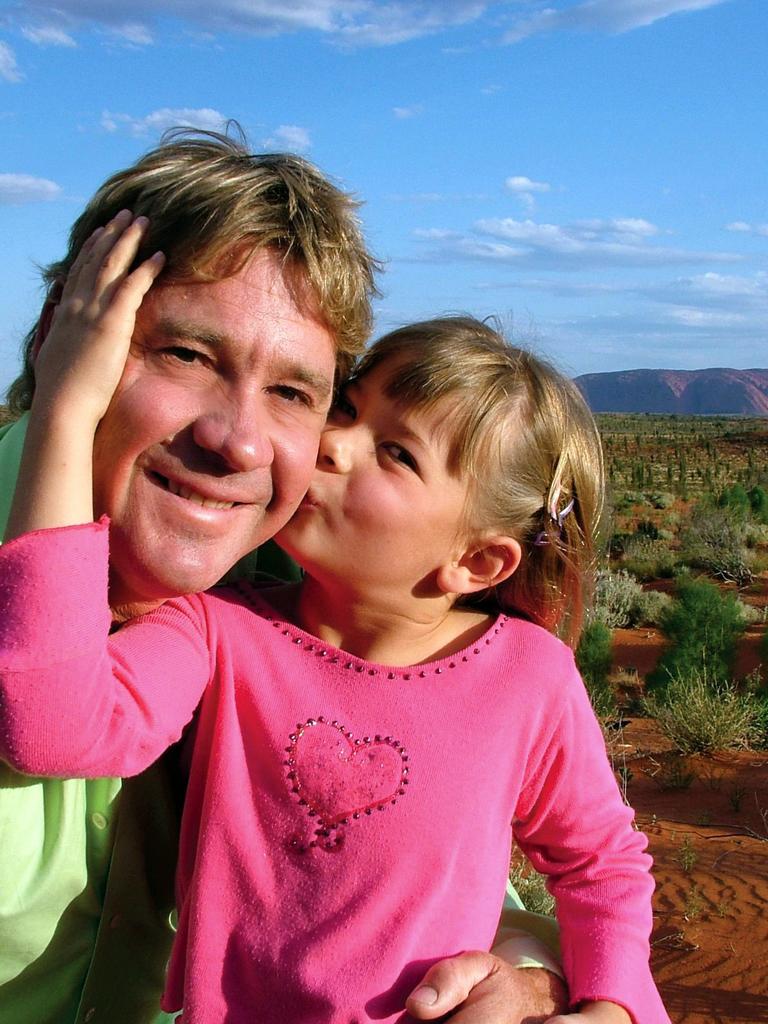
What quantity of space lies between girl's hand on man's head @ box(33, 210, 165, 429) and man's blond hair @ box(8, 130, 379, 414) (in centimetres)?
6

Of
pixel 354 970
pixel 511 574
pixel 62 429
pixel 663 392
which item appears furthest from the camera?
pixel 663 392

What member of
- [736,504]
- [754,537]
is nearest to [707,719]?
[754,537]

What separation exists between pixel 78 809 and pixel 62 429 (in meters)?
0.74

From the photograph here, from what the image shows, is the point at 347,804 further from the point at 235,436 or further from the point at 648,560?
the point at 648,560

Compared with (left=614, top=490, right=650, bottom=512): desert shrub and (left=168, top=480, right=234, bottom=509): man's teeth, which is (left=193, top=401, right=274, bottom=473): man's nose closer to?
(left=168, top=480, right=234, bottom=509): man's teeth

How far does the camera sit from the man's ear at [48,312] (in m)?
2.24

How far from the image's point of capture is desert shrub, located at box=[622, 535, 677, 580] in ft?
69.6

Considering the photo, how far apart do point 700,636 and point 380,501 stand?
36.9 ft

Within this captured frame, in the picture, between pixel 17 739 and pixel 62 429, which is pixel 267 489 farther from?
Result: pixel 17 739

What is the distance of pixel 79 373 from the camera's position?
1.89 m

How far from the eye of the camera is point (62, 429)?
1.83 m

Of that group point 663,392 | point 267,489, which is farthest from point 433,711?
point 663,392

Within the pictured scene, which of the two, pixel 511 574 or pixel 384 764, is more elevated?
pixel 511 574

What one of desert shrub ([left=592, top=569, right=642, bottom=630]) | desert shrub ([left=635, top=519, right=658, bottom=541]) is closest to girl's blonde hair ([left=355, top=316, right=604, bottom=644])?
desert shrub ([left=592, top=569, right=642, bottom=630])
